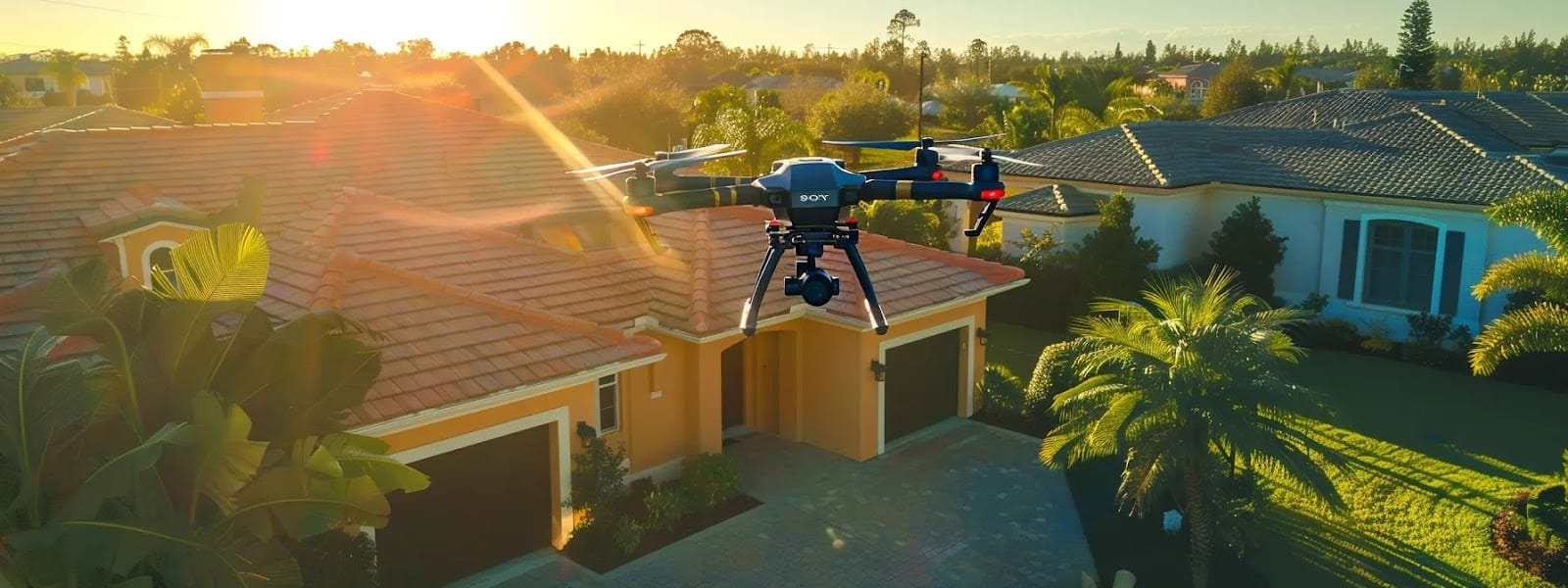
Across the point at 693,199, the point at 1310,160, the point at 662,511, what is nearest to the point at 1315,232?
the point at 1310,160

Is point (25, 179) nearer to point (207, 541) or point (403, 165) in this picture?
point (403, 165)

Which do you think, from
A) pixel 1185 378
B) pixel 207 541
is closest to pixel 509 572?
pixel 207 541

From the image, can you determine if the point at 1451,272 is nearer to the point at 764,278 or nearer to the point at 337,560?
the point at 764,278

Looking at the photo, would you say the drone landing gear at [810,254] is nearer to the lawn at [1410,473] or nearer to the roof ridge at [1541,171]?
the lawn at [1410,473]

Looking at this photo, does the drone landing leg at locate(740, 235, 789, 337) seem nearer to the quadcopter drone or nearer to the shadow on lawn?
the quadcopter drone

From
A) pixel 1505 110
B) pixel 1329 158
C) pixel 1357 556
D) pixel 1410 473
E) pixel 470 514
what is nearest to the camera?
pixel 470 514

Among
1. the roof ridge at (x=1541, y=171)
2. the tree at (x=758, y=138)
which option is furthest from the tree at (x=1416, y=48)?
the tree at (x=758, y=138)

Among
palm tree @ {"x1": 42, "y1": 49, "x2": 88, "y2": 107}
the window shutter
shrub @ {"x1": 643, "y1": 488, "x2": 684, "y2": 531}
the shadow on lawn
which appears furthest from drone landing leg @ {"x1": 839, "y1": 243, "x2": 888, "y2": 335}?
palm tree @ {"x1": 42, "y1": 49, "x2": 88, "y2": 107}
